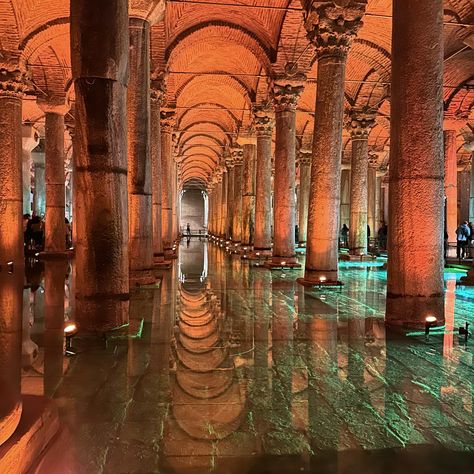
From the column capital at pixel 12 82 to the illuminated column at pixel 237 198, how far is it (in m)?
13.5

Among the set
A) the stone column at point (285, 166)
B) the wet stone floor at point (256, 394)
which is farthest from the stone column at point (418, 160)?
the stone column at point (285, 166)

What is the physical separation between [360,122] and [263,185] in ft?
16.3

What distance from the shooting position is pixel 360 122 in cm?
1909

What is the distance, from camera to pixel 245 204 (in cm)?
2178

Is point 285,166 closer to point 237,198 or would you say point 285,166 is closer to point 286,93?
point 286,93

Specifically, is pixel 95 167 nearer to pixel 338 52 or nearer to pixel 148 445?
pixel 148 445

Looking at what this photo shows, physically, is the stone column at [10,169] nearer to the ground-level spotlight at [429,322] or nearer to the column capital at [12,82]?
the column capital at [12,82]

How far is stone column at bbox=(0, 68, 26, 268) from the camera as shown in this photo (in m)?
12.9

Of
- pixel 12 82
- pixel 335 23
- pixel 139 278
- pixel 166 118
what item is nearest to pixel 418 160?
pixel 335 23

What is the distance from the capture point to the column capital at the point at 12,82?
13234mm

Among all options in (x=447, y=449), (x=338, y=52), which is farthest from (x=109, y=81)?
(x=338, y=52)

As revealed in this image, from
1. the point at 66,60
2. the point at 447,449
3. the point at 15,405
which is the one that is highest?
the point at 66,60

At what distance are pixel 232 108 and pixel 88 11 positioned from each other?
19484 mm

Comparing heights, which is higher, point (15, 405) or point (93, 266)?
point (93, 266)
